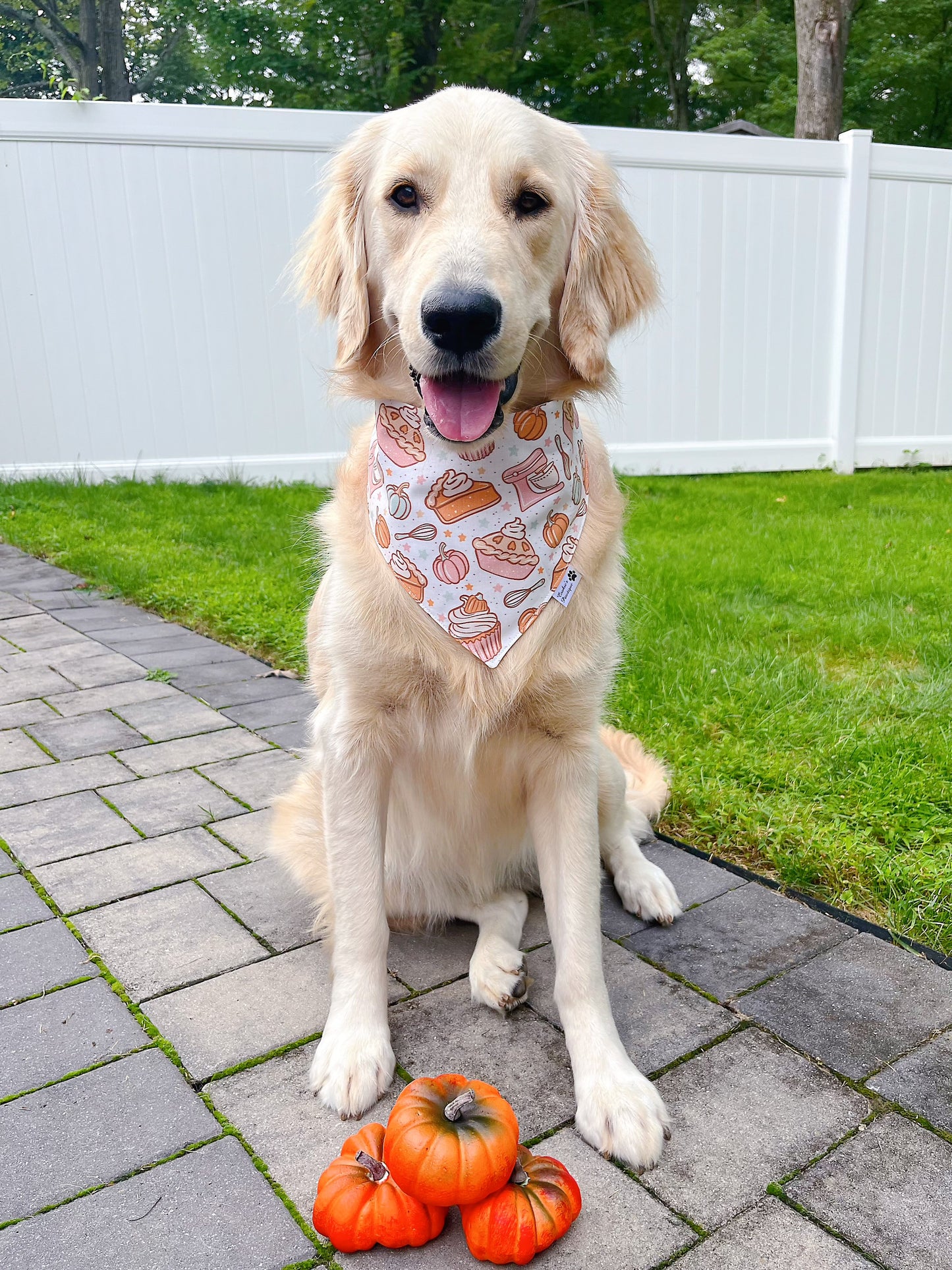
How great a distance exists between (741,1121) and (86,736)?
246cm

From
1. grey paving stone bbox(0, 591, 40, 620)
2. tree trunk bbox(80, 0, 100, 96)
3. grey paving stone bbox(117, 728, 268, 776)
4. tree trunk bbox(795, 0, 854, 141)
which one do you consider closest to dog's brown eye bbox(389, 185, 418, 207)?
grey paving stone bbox(117, 728, 268, 776)

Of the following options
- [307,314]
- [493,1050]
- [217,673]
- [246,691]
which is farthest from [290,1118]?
[307,314]

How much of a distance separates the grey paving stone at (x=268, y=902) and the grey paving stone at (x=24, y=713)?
4.40 ft

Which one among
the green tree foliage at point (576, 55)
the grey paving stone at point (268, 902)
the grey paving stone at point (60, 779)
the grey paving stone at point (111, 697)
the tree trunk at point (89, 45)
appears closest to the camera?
the grey paving stone at point (268, 902)

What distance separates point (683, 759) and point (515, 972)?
1.21m

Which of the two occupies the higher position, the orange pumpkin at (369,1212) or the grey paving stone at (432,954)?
the orange pumpkin at (369,1212)

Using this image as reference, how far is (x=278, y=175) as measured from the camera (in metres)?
7.16

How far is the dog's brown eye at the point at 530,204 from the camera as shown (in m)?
1.88

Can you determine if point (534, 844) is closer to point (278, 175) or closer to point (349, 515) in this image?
point (349, 515)

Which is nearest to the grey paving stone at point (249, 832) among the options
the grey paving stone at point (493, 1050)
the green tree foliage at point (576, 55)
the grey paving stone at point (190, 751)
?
the grey paving stone at point (190, 751)

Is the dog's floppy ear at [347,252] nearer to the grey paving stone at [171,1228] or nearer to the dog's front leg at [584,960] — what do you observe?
the dog's front leg at [584,960]

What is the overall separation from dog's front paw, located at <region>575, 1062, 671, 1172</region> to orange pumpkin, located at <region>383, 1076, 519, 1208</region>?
25 cm

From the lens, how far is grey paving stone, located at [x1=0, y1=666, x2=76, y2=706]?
371 cm

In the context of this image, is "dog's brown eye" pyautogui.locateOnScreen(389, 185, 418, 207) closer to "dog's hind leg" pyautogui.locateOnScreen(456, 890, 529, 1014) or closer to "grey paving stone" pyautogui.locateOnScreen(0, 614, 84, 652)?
"dog's hind leg" pyautogui.locateOnScreen(456, 890, 529, 1014)
